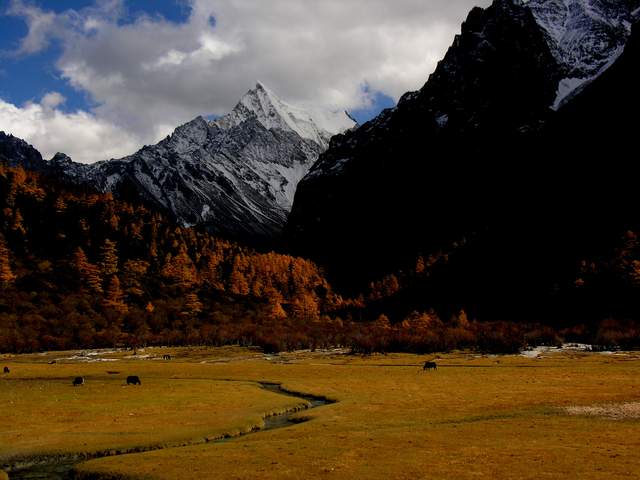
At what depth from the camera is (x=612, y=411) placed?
182 ft

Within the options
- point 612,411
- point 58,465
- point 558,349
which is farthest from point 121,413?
point 558,349

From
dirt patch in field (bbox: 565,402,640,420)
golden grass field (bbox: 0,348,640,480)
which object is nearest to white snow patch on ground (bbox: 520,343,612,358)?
golden grass field (bbox: 0,348,640,480)

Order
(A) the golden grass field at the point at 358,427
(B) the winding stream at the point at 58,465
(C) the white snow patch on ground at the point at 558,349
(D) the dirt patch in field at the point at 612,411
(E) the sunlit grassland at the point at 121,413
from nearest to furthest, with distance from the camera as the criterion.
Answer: (A) the golden grass field at the point at 358,427 → (B) the winding stream at the point at 58,465 → (E) the sunlit grassland at the point at 121,413 → (D) the dirt patch in field at the point at 612,411 → (C) the white snow patch on ground at the point at 558,349

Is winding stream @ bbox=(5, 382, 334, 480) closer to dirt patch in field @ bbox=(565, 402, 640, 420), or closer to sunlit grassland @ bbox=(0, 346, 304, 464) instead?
sunlit grassland @ bbox=(0, 346, 304, 464)

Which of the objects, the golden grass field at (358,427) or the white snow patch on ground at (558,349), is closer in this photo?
the golden grass field at (358,427)

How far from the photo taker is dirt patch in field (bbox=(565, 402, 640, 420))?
53.0 metres

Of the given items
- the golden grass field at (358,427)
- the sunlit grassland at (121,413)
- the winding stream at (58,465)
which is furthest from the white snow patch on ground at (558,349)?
the winding stream at (58,465)

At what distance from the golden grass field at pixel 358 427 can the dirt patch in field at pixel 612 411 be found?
0.09 metres

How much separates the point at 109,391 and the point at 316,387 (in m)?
28.8

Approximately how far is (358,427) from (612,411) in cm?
2376

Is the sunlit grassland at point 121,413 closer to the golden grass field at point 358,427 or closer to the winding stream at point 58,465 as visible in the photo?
the golden grass field at point 358,427

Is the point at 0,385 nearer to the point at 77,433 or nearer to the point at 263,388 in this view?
the point at 263,388

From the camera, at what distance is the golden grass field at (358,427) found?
36.4 meters

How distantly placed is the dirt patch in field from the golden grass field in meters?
0.09
